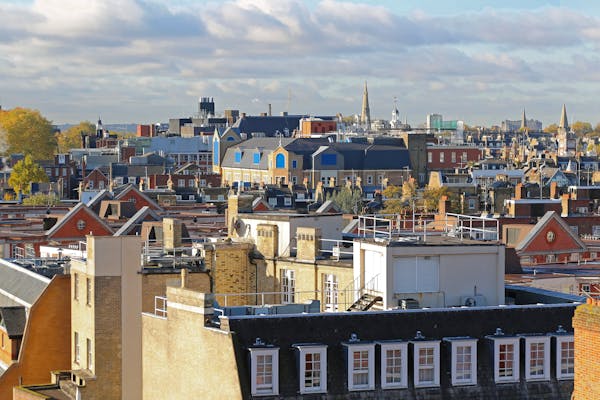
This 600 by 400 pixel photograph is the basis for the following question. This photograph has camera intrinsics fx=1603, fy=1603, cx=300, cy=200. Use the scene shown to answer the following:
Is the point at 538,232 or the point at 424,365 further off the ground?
the point at 538,232

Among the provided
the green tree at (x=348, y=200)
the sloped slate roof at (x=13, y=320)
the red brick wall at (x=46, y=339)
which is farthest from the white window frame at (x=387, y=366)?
the green tree at (x=348, y=200)

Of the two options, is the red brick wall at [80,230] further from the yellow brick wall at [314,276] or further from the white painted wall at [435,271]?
the white painted wall at [435,271]

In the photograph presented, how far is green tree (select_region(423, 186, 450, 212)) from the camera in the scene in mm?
143400

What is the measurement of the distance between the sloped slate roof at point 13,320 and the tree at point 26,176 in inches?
5432

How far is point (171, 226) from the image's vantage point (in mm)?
56969

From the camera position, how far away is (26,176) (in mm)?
191625

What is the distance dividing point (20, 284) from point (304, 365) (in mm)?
17774

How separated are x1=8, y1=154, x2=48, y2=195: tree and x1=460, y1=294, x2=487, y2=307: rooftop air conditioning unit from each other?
147 meters

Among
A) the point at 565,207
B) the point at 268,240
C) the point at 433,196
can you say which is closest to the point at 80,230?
the point at 565,207

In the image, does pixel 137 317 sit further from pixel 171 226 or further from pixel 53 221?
pixel 53 221

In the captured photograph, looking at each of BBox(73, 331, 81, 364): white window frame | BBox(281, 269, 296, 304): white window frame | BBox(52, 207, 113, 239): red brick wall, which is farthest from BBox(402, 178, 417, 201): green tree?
BBox(73, 331, 81, 364): white window frame

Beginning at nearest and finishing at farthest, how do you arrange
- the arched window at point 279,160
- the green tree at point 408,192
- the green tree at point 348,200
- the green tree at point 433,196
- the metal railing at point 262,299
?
1. the metal railing at point 262,299
2. the green tree at point 433,196
3. the green tree at point 348,200
4. the green tree at point 408,192
5. the arched window at point 279,160

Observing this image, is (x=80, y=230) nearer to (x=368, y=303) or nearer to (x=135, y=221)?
(x=135, y=221)

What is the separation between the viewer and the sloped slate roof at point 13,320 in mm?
50219
